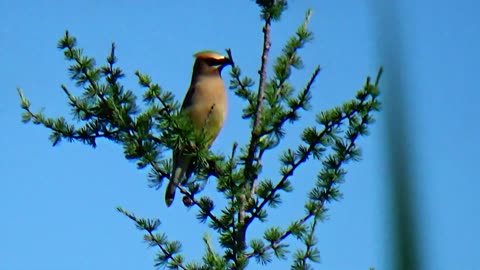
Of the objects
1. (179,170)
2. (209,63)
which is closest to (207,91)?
(209,63)

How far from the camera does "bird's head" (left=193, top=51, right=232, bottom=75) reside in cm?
424

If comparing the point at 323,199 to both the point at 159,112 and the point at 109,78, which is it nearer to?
the point at 159,112

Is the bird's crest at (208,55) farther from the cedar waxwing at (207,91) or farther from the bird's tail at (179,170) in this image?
the bird's tail at (179,170)

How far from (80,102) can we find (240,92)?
0.52 m

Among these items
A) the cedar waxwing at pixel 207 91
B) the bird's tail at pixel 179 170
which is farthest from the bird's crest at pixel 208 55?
the bird's tail at pixel 179 170

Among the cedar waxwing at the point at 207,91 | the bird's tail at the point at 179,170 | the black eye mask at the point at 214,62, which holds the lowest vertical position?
the bird's tail at the point at 179,170

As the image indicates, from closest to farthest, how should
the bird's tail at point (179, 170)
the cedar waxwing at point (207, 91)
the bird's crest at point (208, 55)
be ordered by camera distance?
the bird's tail at point (179, 170)
the cedar waxwing at point (207, 91)
the bird's crest at point (208, 55)

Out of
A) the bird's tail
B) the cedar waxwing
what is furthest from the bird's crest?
the bird's tail

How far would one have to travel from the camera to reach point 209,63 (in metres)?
4.28

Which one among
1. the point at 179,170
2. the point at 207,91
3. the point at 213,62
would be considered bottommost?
the point at 179,170

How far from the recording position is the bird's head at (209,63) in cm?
424

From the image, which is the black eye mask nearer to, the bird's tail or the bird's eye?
the bird's eye

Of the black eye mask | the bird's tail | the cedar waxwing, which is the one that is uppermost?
the black eye mask

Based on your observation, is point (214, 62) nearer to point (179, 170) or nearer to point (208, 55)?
point (208, 55)
